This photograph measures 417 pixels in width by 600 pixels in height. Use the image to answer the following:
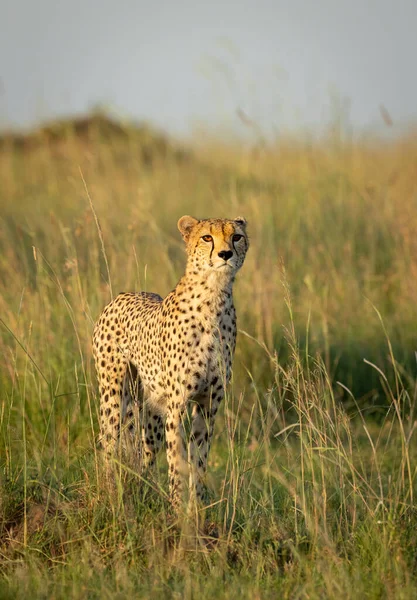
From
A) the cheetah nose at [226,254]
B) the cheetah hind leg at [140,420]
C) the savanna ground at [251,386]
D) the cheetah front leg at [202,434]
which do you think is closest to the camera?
the savanna ground at [251,386]

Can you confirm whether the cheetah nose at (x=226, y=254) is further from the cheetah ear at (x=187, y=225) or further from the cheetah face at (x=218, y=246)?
the cheetah ear at (x=187, y=225)

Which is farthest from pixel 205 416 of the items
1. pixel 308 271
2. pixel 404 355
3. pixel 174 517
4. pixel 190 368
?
pixel 308 271

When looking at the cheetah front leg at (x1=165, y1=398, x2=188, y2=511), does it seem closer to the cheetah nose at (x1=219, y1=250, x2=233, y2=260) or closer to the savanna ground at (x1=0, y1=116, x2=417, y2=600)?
the savanna ground at (x1=0, y1=116, x2=417, y2=600)

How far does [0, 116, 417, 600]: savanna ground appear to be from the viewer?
113 inches

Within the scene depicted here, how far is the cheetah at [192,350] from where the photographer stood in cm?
339

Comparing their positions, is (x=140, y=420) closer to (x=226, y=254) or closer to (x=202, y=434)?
(x=202, y=434)

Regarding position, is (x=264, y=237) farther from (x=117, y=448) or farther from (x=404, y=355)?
(x=117, y=448)

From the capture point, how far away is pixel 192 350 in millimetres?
3451

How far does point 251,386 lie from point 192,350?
1384 millimetres

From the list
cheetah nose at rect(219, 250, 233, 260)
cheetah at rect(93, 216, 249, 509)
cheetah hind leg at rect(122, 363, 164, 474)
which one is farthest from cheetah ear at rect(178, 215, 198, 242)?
cheetah hind leg at rect(122, 363, 164, 474)

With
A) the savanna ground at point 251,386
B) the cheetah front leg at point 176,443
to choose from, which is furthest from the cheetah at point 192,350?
the savanna ground at point 251,386

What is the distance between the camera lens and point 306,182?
769cm

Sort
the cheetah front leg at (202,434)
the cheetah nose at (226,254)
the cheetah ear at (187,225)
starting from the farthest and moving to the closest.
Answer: the cheetah ear at (187,225) < the cheetah front leg at (202,434) < the cheetah nose at (226,254)

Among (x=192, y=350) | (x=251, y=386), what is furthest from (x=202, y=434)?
(x=251, y=386)
